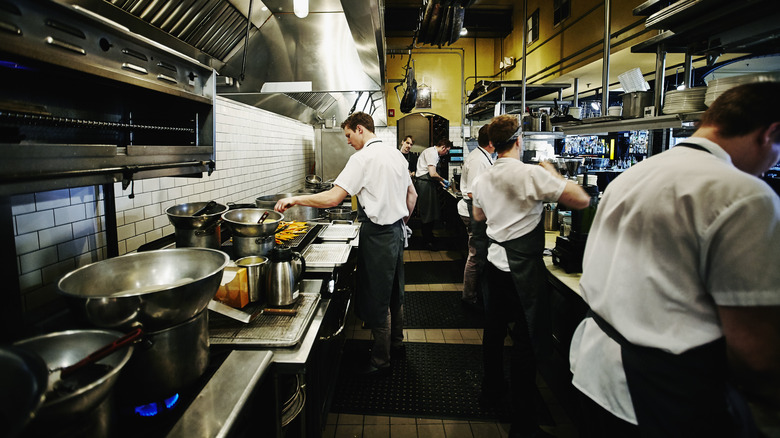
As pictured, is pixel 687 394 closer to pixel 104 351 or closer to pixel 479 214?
pixel 104 351

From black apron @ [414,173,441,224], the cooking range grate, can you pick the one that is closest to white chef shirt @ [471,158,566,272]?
the cooking range grate

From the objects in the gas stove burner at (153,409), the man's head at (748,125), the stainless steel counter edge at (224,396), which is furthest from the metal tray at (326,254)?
the man's head at (748,125)

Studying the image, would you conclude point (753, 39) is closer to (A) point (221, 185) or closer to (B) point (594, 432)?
(B) point (594, 432)

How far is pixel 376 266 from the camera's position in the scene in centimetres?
284

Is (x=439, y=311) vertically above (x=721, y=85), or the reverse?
(x=721, y=85)

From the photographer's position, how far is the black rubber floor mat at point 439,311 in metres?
3.94

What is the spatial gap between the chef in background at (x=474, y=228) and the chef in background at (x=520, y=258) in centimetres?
101

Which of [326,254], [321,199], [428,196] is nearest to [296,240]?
[326,254]

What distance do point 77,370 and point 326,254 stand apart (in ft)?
6.07

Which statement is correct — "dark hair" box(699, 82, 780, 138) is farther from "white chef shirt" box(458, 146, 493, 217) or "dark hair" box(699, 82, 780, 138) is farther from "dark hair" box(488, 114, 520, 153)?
"white chef shirt" box(458, 146, 493, 217)

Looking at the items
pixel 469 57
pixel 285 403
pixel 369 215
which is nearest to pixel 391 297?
pixel 369 215

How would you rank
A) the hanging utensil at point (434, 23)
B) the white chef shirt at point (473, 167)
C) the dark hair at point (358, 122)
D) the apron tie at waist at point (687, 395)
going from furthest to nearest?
the white chef shirt at point (473, 167) → the dark hair at point (358, 122) → the hanging utensil at point (434, 23) → the apron tie at waist at point (687, 395)

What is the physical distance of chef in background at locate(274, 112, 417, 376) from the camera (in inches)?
109

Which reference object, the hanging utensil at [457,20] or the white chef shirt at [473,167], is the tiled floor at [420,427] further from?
the hanging utensil at [457,20]
